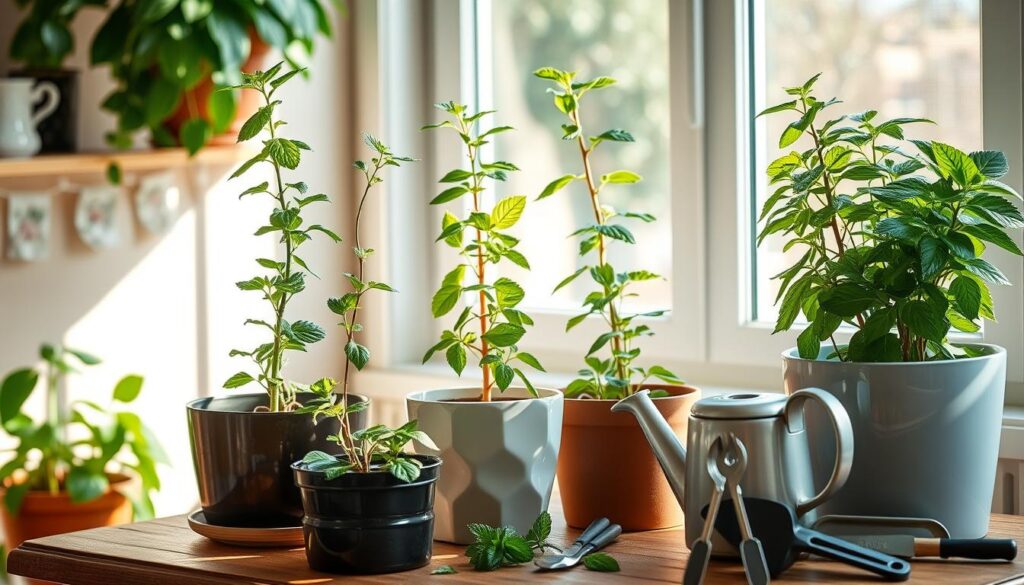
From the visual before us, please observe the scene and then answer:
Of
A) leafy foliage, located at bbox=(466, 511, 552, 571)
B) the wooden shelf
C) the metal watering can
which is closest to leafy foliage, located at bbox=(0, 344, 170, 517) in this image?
the wooden shelf

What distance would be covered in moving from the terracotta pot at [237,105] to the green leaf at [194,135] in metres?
0.03

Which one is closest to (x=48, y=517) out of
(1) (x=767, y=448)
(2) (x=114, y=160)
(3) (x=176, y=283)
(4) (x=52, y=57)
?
(3) (x=176, y=283)

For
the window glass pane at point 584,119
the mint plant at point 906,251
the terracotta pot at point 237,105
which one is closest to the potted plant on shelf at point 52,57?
the terracotta pot at point 237,105

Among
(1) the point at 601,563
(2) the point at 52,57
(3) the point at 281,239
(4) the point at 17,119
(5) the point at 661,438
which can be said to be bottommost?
(1) the point at 601,563

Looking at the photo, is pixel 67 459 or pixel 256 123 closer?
pixel 256 123

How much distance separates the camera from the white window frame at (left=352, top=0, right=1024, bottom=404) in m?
1.77

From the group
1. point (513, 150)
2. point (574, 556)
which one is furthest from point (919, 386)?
point (513, 150)

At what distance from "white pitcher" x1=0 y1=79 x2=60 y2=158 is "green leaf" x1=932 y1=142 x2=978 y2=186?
4.73 feet

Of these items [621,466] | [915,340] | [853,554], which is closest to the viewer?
[853,554]

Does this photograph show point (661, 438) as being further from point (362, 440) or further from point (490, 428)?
point (362, 440)

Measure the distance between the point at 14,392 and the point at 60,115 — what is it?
1.52 ft

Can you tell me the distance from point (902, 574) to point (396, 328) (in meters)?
1.38

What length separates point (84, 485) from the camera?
2121 mm

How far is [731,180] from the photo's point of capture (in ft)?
6.62
